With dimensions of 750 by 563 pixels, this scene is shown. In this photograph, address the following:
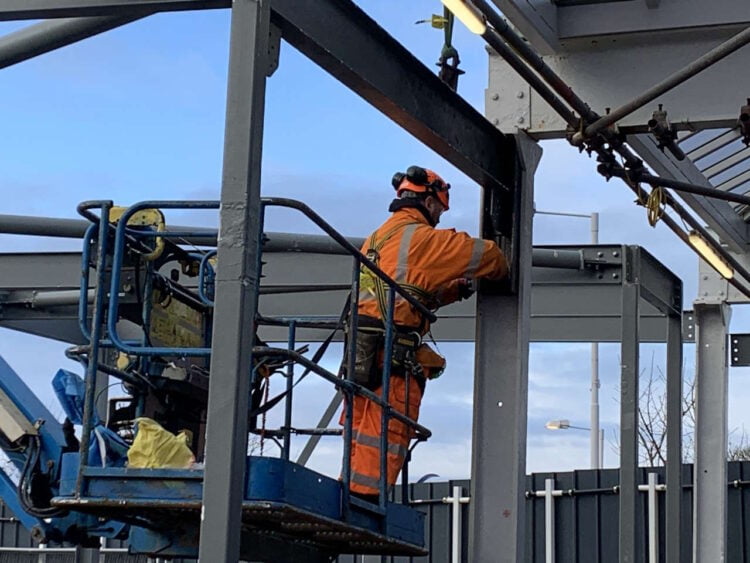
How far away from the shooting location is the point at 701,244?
1197 centimetres

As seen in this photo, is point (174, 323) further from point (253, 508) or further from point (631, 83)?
point (631, 83)

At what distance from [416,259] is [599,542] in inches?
305

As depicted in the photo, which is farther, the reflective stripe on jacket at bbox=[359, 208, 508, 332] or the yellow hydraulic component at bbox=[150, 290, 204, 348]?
the reflective stripe on jacket at bbox=[359, 208, 508, 332]

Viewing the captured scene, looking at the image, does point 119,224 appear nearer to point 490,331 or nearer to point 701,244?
point 490,331

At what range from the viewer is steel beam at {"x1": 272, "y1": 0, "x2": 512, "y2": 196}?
7.09m

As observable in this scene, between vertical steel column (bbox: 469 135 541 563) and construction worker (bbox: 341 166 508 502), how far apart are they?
0.26 meters

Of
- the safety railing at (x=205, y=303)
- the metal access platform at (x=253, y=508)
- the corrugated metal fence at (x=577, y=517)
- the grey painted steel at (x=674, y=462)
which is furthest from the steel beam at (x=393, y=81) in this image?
the corrugated metal fence at (x=577, y=517)

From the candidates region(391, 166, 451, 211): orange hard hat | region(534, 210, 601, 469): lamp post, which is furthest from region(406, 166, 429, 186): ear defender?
region(534, 210, 601, 469): lamp post

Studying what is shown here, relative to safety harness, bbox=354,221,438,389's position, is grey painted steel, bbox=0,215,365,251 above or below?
above

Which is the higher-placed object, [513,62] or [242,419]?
[513,62]

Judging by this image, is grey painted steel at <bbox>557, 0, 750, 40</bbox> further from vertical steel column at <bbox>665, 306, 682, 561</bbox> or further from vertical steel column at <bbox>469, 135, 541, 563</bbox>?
vertical steel column at <bbox>665, 306, 682, 561</bbox>

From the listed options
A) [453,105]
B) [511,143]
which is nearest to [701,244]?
[511,143]

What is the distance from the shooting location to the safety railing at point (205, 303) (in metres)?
6.74

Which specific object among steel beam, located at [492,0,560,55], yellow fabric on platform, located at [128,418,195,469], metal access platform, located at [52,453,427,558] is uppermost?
steel beam, located at [492,0,560,55]
